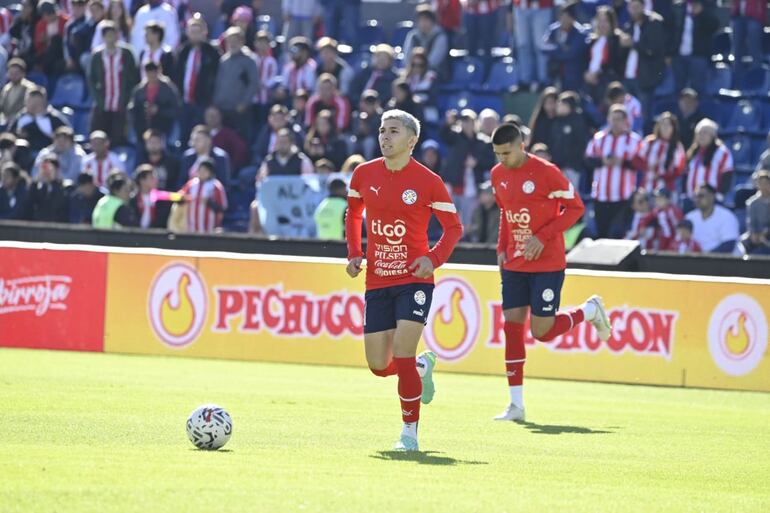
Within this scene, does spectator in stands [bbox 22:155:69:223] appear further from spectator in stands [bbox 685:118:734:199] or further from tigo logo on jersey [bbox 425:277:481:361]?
spectator in stands [bbox 685:118:734:199]

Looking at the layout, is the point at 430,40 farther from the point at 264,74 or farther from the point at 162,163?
the point at 162,163

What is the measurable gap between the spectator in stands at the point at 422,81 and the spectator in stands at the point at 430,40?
0.71 m

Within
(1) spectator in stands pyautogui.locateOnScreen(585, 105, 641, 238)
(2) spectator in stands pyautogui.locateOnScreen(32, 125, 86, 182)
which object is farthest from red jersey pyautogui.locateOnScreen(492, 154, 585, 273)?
(2) spectator in stands pyautogui.locateOnScreen(32, 125, 86, 182)

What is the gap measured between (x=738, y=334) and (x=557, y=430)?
5713 mm

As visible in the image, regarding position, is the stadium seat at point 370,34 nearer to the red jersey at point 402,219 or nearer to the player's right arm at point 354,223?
the player's right arm at point 354,223

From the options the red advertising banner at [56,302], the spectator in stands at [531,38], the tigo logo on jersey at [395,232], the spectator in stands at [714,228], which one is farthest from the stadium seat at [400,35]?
the tigo logo on jersey at [395,232]

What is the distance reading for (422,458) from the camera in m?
10.1

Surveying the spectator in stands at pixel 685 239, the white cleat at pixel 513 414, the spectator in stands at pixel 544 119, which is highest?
the spectator in stands at pixel 544 119

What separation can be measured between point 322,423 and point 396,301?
1.74 m

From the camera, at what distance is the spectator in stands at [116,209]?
22734mm

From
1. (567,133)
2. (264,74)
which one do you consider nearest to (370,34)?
(264,74)

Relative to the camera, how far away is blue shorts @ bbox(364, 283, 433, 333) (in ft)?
35.1

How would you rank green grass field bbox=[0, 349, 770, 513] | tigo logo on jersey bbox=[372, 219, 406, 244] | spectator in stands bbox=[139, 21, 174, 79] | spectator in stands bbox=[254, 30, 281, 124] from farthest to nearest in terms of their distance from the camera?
spectator in stands bbox=[139, 21, 174, 79]
spectator in stands bbox=[254, 30, 281, 124]
tigo logo on jersey bbox=[372, 219, 406, 244]
green grass field bbox=[0, 349, 770, 513]

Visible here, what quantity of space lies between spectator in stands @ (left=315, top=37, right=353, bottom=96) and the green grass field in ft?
29.2
